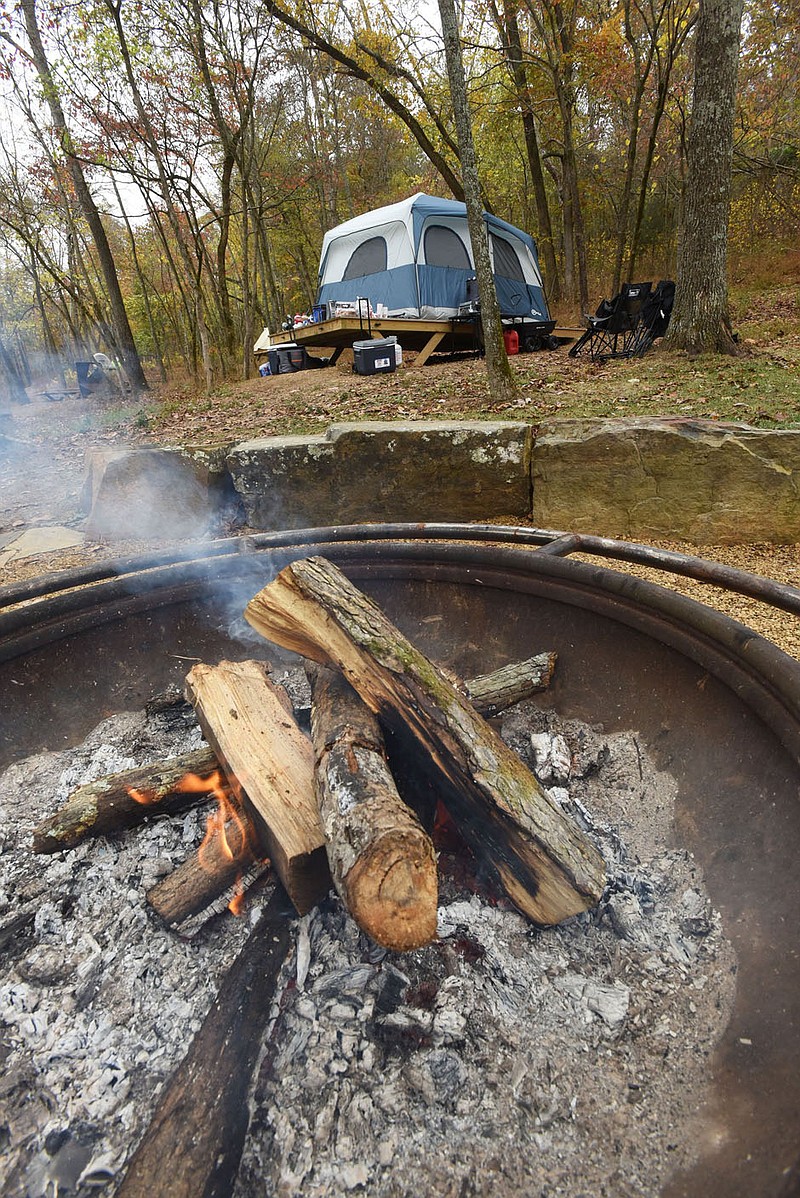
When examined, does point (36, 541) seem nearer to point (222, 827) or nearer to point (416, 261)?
point (222, 827)

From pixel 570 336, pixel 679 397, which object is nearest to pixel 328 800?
pixel 679 397

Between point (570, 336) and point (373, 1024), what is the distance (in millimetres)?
11998

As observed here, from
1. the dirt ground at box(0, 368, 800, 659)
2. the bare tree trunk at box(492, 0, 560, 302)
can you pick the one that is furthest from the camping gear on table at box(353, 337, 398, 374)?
the bare tree trunk at box(492, 0, 560, 302)

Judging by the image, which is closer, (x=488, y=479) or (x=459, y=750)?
(x=459, y=750)

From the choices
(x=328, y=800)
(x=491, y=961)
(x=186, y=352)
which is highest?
(x=186, y=352)

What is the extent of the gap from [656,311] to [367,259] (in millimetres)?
5914

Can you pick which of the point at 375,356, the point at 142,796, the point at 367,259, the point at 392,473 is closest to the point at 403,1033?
the point at 142,796

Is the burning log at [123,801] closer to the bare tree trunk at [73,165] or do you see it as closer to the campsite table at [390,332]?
the campsite table at [390,332]

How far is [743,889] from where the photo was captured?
1.13 meters

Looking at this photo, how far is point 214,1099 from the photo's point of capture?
1.00m

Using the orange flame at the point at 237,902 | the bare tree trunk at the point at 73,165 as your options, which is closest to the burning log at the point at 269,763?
the orange flame at the point at 237,902

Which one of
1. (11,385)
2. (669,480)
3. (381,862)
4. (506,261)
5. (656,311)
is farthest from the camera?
(11,385)

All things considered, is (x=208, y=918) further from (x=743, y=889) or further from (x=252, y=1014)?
(x=743, y=889)

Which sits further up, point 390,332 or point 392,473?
point 390,332
